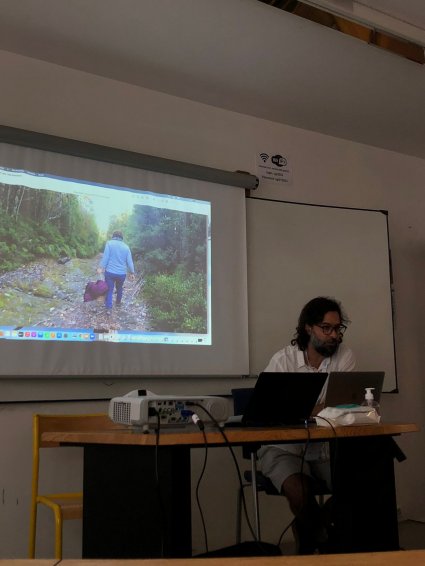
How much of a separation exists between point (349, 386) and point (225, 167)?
1.90m

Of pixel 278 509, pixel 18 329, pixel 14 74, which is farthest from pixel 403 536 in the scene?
pixel 14 74

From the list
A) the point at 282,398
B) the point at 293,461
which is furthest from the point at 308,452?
the point at 282,398

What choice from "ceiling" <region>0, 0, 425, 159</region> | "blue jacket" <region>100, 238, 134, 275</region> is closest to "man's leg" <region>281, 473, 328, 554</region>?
"blue jacket" <region>100, 238, 134, 275</region>

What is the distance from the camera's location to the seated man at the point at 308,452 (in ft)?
6.76

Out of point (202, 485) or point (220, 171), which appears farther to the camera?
point (220, 171)

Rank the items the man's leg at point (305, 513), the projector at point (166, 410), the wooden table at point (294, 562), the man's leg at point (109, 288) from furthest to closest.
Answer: the man's leg at point (109, 288), the man's leg at point (305, 513), the projector at point (166, 410), the wooden table at point (294, 562)

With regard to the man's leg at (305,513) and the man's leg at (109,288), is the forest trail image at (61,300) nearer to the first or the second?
the man's leg at (109,288)

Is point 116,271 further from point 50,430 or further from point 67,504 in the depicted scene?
point 67,504

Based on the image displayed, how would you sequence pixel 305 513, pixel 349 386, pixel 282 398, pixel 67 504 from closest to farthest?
pixel 282 398, pixel 349 386, pixel 305 513, pixel 67 504

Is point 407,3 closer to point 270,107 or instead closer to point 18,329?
point 270,107

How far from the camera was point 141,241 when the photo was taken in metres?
3.06

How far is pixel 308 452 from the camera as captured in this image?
2383 mm

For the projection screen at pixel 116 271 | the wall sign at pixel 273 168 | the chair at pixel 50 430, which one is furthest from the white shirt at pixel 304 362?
the wall sign at pixel 273 168

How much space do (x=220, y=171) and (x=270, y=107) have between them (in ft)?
1.99
